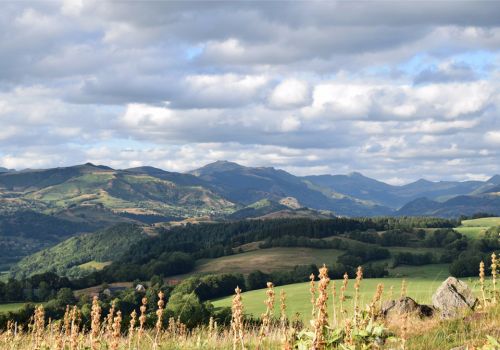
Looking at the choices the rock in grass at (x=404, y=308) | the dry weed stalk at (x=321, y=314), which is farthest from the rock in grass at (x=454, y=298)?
the dry weed stalk at (x=321, y=314)

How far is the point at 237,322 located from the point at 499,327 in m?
11.5

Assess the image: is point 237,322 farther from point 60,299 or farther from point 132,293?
point 60,299

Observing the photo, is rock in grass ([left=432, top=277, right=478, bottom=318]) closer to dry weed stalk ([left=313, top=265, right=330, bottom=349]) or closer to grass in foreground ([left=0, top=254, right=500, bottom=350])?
grass in foreground ([left=0, top=254, right=500, bottom=350])

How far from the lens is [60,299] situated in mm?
178375

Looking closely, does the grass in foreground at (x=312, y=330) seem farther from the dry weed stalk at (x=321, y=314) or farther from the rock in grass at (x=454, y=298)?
the rock in grass at (x=454, y=298)

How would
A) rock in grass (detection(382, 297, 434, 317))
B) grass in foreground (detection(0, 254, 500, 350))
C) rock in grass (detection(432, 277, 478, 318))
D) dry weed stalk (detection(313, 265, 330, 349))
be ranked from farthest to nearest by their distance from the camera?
rock in grass (detection(432, 277, 478, 318)) < rock in grass (detection(382, 297, 434, 317)) < grass in foreground (detection(0, 254, 500, 350)) < dry weed stalk (detection(313, 265, 330, 349))

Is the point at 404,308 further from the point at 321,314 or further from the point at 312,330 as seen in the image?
the point at 321,314

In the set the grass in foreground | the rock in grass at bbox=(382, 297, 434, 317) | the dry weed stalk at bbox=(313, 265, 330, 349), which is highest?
the dry weed stalk at bbox=(313, 265, 330, 349)

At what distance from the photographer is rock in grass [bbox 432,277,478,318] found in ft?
74.2

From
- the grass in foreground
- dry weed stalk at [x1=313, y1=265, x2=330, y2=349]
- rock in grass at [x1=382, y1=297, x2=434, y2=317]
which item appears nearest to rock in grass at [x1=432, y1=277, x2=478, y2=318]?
rock in grass at [x1=382, y1=297, x2=434, y2=317]

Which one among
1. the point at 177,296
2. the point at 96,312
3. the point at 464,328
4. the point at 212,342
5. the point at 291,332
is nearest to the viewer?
the point at 291,332

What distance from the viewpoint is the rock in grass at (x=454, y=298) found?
22.6 metres

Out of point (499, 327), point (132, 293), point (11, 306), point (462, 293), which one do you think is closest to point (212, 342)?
point (499, 327)

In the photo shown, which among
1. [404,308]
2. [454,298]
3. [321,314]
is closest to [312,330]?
[321,314]
